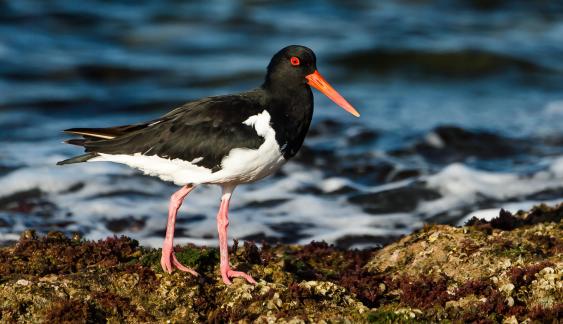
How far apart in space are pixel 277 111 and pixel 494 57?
1384 centimetres

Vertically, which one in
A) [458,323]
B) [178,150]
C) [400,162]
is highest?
[178,150]

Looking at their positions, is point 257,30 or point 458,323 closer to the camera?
point 458,323

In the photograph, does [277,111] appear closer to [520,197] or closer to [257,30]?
[520,197]

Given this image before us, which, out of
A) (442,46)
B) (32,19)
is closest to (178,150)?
(442,46)

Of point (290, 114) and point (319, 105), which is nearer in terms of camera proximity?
point (290, 114)

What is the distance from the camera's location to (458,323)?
5.52 metres

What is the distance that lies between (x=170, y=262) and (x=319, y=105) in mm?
10246

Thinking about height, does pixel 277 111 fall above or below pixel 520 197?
above

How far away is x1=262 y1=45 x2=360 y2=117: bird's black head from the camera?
686 centimetres

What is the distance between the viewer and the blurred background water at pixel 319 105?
1050 cm

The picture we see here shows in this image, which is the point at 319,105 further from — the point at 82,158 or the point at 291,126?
the point at 82,158

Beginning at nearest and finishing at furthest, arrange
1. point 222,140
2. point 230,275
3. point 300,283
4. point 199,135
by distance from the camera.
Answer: point 300,283 → point 230,275 → point 222,140 → point 199,135

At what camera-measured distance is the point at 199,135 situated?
654 centimetres

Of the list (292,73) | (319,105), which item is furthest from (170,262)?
(319,105)
